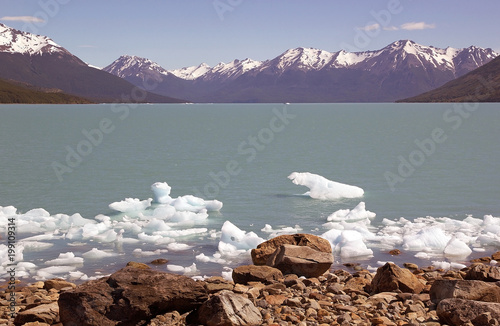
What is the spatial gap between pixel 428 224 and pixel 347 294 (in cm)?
1198

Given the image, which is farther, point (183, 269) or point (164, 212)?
point (164, 212)

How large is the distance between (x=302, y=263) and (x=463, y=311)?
16.8 feet

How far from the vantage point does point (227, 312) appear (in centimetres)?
956

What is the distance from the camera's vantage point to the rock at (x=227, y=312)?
9.53m

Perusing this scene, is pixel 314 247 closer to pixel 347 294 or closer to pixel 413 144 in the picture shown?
pixel 347 294

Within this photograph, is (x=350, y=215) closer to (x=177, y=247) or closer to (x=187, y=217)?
(x=187, y=217)

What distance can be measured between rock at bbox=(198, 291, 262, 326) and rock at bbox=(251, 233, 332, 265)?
6.15 meters

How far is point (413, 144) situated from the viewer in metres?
69.7

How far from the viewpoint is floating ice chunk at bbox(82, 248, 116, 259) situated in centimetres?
1789

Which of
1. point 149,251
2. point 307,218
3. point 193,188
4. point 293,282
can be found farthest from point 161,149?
point 293,282

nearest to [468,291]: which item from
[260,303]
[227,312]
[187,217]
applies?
[260,303]

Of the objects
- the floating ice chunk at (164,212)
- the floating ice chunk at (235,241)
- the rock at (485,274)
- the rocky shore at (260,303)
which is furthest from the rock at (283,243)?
the floating ice chunk at (164,212)

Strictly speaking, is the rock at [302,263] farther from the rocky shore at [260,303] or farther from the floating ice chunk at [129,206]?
the floating ice chunk at [129,206]

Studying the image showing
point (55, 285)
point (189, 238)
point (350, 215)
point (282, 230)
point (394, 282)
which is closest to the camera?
point (394, 282)
